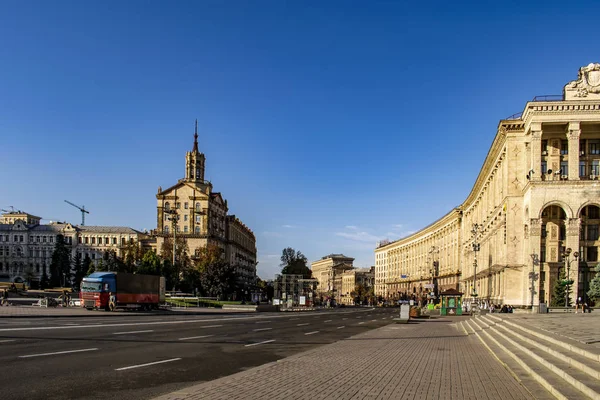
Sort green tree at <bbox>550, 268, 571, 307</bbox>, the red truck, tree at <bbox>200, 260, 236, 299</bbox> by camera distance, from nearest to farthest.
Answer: the red truck
green tree at <bbox>550, 268, 571, 307</bbox>
tree at <bbox>200, 260, 236, 299</bbox>

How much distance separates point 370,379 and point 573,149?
2080 inches

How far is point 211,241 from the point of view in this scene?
114 metres

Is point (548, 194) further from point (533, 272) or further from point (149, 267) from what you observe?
point (149, 267)

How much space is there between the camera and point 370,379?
37.5 feet

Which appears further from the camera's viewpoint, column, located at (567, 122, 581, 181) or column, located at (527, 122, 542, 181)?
column, located at (527, 122, 542, 181)

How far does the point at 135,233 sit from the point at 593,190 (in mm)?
122845

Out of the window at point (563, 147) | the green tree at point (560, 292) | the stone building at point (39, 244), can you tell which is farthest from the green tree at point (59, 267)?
the window at point (563, 147)

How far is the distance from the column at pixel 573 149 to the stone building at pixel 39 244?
116791 mm

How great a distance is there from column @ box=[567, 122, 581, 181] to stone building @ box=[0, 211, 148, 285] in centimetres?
11679

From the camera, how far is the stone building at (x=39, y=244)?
5837 inches

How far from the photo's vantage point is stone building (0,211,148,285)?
5837 inches

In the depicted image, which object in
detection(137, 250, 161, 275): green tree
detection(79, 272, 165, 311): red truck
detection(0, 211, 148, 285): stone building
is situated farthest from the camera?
detection(0, 211, 148, 285): stone building

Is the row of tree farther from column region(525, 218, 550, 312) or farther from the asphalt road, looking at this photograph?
the asphalt road

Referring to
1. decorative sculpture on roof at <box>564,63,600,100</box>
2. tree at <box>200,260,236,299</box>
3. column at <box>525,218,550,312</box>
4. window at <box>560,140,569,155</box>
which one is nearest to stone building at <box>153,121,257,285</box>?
tree at <box>200,260,236,299</box>
